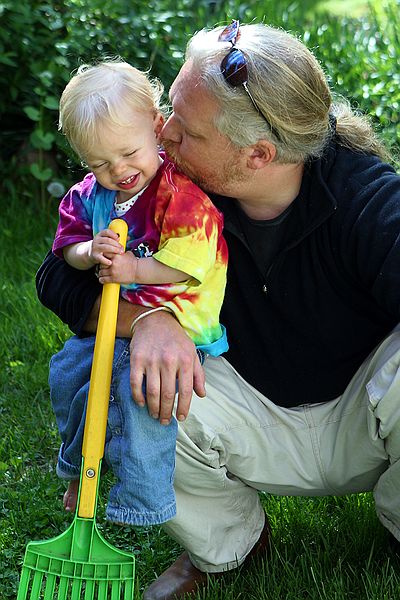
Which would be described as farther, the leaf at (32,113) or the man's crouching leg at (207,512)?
the leaf at (32,113)

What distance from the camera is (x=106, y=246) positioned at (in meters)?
2.28

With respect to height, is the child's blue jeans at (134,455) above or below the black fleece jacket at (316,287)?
below

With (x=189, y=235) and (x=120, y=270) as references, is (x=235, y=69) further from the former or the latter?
(x=120, y=270)

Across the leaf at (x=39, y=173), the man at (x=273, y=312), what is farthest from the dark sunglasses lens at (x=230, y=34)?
the leaf at (x=39, y=173)

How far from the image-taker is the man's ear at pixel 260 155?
8.03 feet

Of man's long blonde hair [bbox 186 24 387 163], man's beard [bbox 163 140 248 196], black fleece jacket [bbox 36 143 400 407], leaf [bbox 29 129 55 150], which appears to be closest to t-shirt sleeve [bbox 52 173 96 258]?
black fleece jacket [bbox 36 143 400 407]

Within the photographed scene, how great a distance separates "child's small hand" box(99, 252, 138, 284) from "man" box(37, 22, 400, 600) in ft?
0.41

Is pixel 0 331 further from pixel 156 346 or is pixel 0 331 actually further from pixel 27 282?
pixel 156 346

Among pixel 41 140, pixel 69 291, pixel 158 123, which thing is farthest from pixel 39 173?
pixel 158 123

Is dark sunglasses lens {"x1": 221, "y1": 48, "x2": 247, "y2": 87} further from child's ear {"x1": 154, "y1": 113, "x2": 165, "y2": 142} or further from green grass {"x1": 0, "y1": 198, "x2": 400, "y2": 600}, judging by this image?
green grass {"x1": 0, "y1": 198, "x2": 400, "y2": 600}

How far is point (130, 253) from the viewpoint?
232 cm

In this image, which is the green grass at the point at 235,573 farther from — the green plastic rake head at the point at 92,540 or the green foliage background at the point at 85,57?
the green foliage background at the point at 85,57

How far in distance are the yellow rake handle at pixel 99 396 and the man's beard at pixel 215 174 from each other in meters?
0.23

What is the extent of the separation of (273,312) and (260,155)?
39cm
